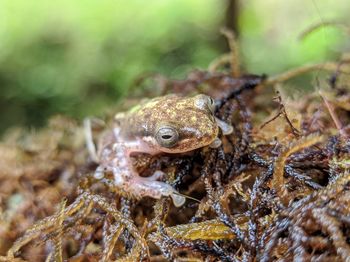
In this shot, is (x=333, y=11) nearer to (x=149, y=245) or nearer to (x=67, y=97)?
(x=67, y=97)

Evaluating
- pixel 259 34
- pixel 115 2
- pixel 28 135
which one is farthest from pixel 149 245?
pixel 115 2

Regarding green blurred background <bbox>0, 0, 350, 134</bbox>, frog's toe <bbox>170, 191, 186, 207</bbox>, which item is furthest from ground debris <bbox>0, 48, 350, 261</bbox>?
green blurred background <bbox>0, 0, 350, 134</bbox>

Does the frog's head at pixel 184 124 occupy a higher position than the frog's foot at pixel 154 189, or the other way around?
the frog's head at pixel 184 124

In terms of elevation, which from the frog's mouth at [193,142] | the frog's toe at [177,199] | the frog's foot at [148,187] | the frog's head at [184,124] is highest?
the frog's head at [184,124]

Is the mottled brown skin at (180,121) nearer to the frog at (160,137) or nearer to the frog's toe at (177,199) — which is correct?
the frog at (160,137)

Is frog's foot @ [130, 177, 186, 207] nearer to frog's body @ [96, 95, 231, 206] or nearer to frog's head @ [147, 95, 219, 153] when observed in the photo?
frog's body @ [96, 95, 231, 206]

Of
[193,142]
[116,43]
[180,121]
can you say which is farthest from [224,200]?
[116,43]

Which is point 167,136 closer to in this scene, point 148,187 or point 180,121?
point 180,121

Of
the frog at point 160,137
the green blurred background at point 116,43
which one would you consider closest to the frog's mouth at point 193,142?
the frog at point 160,137
